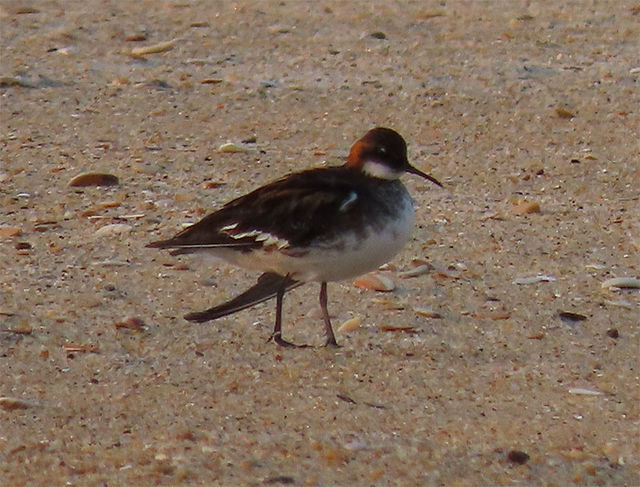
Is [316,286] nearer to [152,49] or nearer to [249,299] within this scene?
[249,299]

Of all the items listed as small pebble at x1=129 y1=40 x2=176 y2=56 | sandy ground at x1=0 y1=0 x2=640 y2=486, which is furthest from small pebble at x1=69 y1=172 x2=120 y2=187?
small pebble at x1=129 y1=40 x2=176 y2=56

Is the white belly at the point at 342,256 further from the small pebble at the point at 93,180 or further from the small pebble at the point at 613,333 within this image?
the small pebble at the point at 93,180

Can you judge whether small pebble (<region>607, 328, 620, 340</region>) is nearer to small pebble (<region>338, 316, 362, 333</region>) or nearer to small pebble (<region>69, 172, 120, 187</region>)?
small pebble (<region>338, 316, 362, 333</region>)

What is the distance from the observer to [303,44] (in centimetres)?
1235

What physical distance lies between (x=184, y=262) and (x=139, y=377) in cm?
162

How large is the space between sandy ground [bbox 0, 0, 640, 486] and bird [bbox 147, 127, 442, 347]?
305mm

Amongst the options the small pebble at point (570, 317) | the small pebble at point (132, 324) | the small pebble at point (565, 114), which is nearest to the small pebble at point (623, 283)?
the small pebble at point (570, 317)

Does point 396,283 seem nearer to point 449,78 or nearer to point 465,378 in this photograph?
point 465,378

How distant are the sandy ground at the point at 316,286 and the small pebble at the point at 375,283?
5cm

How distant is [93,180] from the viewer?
9.31m

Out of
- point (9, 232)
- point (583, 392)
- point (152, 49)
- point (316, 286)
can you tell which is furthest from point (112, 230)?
point (152, 49)

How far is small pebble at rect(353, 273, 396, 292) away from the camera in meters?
7.63

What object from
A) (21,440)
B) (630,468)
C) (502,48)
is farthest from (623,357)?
(502,48)

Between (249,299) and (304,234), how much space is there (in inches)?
16.8
